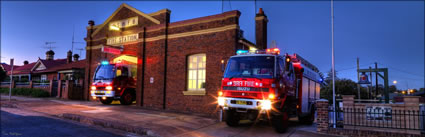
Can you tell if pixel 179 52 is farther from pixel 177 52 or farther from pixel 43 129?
pixel 43 129

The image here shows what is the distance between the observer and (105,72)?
15.9m

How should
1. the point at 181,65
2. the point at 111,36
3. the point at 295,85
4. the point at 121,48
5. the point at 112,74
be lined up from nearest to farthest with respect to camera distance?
the point at 295,85 < the point at 181,65 < the point at 112,74 < the point at 121,48 < the point at 111,36

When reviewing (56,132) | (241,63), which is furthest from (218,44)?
(56,132)

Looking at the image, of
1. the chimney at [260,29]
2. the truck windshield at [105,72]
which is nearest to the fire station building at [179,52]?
the chimney at [260,29]

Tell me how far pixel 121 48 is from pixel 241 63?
1115 cm

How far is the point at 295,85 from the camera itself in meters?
9.87

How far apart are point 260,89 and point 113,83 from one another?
10097mm

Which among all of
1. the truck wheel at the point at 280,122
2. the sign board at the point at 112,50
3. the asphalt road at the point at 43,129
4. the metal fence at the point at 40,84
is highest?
the sign board at the point at 112,50

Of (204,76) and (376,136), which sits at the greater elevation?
(204,76)

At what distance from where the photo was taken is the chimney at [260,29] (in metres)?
15.9

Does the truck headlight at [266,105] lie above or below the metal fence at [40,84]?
below

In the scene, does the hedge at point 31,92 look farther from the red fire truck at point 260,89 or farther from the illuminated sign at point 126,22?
the red fire truck at point 260,89

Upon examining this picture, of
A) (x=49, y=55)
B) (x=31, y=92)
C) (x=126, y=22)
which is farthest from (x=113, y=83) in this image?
(x=49, y=55)

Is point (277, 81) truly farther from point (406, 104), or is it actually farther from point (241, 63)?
point (406, 104)
